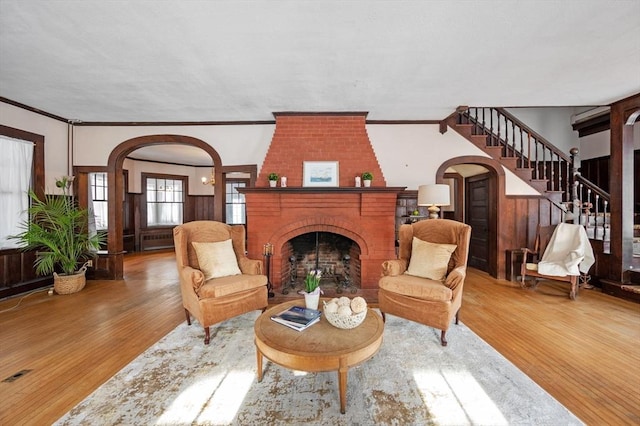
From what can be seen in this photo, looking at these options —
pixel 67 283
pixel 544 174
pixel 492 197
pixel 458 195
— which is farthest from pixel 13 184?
pixel 544 174

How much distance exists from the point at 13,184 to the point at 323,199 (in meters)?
4.56

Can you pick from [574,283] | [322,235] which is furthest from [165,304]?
[574,283]

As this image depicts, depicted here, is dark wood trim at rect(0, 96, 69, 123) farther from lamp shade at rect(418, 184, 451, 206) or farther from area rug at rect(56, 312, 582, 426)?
lamp shade at rect(418, 184, 451, 206)

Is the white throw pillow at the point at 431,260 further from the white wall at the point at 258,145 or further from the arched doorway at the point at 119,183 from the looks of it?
the arched doorway at the point at 119,183

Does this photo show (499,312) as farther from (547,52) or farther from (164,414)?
(164,414)

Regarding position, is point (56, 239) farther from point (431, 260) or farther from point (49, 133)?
point (431, 260)

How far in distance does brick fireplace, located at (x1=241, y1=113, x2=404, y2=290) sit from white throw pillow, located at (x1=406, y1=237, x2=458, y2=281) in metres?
0.94

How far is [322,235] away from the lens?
14.9 ft

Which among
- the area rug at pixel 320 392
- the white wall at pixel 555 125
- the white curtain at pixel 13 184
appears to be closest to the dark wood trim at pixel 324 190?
the area rug at pixel 320 392

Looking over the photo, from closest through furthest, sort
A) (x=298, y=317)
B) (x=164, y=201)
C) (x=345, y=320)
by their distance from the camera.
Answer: (x=345, y=320), (x=298, y=317), (x=164, y=201)

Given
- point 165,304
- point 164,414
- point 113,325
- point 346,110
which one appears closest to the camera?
point 164,414

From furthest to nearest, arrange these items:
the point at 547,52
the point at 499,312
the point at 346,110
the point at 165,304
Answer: the point at 346,110, the point at 165,304, the point at 499,312, the point at 547,52

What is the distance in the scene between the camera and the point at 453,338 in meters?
2.61

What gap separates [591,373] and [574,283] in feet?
6.90
